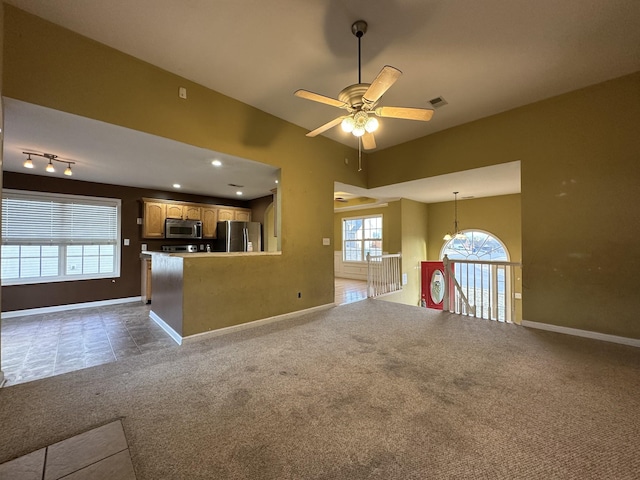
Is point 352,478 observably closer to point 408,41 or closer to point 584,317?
point 408,41

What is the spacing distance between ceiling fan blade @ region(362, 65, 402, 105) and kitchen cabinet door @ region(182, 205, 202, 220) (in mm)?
5014

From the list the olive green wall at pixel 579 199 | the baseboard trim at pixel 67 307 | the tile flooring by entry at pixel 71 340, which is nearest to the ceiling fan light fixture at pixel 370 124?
the olive green wall at pixel 579 199

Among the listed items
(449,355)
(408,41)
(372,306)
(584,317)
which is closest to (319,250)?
(372,306)

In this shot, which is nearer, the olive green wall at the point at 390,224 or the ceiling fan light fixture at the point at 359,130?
the ceiling fan light fixture at the point at 359,130

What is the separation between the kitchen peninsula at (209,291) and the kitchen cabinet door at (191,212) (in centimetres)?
222

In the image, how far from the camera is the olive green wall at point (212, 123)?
2119mm

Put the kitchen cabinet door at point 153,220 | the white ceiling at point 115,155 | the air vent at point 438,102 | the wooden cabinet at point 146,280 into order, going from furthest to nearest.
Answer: the kitchen cabinet door at point 153,220
the wooden cabinet at point 146,280
the air vent at point 438,102
the white ceiling at point 115,155

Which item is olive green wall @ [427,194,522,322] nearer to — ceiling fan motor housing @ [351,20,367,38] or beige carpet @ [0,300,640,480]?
beige carpet @ [0,300,640,480]

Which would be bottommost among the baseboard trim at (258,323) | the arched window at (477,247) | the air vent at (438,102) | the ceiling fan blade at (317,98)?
the baseboard trim at (258,323)

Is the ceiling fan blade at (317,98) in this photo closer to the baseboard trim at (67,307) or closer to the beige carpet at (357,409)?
the beige carpet at (357,409)

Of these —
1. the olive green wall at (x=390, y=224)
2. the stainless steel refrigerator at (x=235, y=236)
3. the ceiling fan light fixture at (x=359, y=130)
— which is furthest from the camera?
the olive green wall at (x=390, y=224)

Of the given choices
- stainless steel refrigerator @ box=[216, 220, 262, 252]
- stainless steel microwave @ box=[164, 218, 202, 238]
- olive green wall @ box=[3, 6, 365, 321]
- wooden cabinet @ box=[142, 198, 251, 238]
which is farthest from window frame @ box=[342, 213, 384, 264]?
stainless steel microwave @ box=[164, 218, 202, 238]

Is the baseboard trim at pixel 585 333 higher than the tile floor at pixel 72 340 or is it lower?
higher

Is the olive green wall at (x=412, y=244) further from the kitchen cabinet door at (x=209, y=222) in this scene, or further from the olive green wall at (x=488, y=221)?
the kitchen cabinet door at (x=209, y=222)
